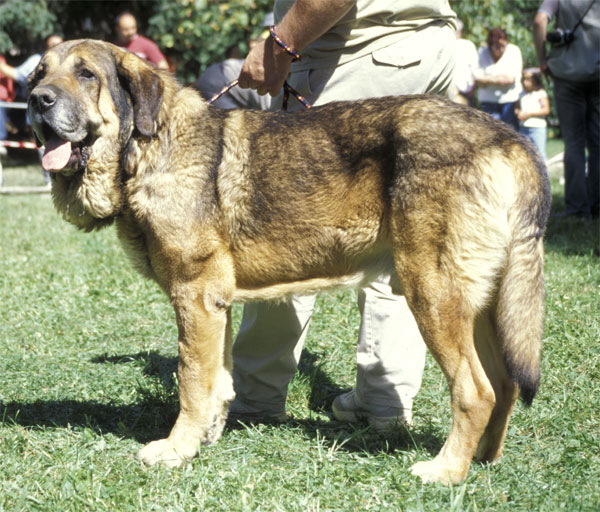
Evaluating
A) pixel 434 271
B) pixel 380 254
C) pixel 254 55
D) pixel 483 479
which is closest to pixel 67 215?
pixel 254 55

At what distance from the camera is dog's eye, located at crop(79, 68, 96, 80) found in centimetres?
312

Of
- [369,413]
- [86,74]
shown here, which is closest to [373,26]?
[86,74]

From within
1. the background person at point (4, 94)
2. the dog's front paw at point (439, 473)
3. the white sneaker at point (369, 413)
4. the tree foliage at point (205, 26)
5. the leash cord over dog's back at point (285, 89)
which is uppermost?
the leash cord over dog's back at point (285, 89)

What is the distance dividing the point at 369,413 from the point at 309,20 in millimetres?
2001

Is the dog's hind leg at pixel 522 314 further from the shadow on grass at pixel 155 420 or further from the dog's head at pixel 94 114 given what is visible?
the dog's head at pixel 94 114

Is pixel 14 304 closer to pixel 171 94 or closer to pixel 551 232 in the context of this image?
pixel 171 94

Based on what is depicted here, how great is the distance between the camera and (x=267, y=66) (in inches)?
A: 136

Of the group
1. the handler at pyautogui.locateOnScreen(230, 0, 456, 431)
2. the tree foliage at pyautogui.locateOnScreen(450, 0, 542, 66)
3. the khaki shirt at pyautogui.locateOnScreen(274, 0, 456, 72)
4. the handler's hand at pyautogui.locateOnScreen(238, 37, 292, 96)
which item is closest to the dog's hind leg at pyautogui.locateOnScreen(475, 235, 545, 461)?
the handler at pyautogui.locateOnScreen(230, 0, 456, 431)

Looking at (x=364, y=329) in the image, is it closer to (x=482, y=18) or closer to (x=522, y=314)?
(x=522, y=314)

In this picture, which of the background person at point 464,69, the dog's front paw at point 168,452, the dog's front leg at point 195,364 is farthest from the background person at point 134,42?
the dog's front paw at point 168,452

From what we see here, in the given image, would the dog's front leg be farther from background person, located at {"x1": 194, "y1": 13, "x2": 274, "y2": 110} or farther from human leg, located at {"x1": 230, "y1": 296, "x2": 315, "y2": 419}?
background person, located at {"x1": 194, "y1": 13, "x2": 274, "y2": 110}

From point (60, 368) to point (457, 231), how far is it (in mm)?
2731

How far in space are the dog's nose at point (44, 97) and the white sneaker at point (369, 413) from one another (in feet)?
6.83

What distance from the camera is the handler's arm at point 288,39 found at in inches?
128
